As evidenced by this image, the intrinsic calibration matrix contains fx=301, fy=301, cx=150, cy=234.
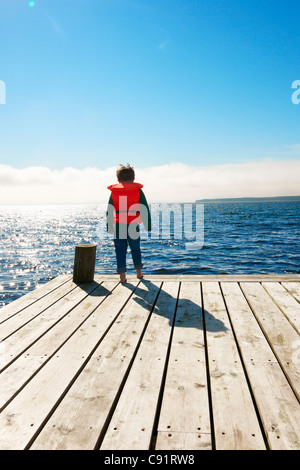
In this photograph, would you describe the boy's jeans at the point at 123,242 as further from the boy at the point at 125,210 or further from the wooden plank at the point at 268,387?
the wooden plank at the point at 268,387

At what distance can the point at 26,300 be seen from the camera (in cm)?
477

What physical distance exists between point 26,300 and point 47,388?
8.52ft

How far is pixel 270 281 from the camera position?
549cm

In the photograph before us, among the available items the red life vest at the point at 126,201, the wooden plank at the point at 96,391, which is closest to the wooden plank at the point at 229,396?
the wooden plank at the point at 96,391

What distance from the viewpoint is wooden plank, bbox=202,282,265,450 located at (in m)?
1.87

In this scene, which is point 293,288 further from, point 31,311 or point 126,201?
point 31,311

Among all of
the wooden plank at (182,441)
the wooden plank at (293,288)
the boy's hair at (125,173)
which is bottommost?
the wooden plank at (182,441)

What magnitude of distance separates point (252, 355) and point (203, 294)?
6.42ft

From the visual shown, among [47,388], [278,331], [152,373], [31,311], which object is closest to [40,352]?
[47,388]

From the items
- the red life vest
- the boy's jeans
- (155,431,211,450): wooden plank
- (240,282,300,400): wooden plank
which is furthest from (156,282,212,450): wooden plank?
the red life vest

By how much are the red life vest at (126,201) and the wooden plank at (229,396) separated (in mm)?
2561

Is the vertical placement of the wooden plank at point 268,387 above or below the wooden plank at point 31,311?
below

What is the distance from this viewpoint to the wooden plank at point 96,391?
1902 mm
